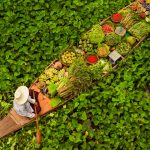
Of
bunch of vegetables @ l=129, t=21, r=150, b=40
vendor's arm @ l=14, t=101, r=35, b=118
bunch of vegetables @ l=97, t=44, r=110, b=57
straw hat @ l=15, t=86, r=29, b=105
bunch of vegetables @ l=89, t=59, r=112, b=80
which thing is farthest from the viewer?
bunch of vegetables @ l=129, t=21, r=150, b=40

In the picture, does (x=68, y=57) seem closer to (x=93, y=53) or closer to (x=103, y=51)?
(x=93, y=53)

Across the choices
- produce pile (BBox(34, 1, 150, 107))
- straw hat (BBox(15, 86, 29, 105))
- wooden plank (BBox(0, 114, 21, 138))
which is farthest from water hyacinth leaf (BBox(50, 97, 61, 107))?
wooden plank (BBox(0, 114, 21, 138))

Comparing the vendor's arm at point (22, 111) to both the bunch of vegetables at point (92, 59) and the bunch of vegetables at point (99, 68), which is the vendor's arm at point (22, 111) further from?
the bunch of vegetables at point (92, 59)

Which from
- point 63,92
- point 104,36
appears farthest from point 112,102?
point 104,36

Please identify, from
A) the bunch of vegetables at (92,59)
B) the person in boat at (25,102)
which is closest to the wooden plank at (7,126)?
the person in boat at (25,102)

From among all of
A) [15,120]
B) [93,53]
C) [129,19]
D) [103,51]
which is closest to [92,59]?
[93,53]

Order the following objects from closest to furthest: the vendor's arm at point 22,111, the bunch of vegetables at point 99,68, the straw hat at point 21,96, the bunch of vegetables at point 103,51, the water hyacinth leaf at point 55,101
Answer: the straw hat at point 21,96, the vendor's arm at point 22,111, the water hyacinth leaf at point 55,101, the bunch of vegetables at point 99,68, the bunch of vegetables at point 103,51

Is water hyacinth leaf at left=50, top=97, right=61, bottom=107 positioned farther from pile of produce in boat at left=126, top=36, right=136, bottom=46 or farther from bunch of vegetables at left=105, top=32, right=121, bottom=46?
pile of produce in boat at left=126, top=36, right=136, bottom=46

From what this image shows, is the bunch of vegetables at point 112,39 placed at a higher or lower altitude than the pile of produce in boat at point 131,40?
higher
